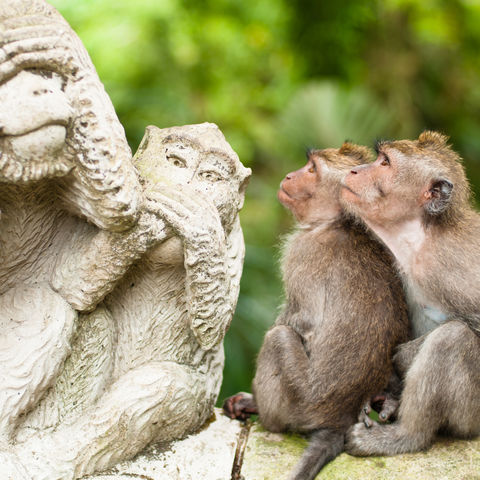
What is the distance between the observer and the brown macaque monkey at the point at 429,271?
2.84 m

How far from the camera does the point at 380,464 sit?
2873mm

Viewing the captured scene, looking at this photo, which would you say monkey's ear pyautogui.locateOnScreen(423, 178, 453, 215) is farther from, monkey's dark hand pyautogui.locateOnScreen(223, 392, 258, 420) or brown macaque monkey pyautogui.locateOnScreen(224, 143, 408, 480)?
monkey's dark hand pyautogui.locateOnScreen(223, 392, 258, 420)

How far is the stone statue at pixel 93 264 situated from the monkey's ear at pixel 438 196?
0.85 meters

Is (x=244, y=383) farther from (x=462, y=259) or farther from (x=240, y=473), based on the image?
(x=462, y=259)

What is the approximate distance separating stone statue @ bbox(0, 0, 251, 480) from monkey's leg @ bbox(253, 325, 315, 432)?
0.95 ft

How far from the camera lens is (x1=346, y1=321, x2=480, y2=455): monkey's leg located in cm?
283

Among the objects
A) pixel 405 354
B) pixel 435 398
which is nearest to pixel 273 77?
pixel 405 354

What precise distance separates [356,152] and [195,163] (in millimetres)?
1121

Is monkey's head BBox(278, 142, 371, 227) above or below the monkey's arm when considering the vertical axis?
above

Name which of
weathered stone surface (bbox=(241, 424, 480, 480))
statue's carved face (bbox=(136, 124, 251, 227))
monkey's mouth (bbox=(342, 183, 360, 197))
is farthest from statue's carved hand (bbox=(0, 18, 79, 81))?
weathered stone surface (bbox=(241, 424, 480, 480))

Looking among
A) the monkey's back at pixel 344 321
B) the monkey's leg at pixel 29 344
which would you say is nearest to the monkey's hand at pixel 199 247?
the monkey's leg at pixel 29 344

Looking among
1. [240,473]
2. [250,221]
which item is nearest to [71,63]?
[240,473]

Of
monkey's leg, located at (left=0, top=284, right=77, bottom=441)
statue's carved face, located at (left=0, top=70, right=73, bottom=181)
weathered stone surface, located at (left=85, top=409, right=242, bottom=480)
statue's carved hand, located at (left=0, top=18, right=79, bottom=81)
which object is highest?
statue's carved hand, located at (left=0, top=18, right=79, bottom=81)

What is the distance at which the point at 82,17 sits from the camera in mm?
5531
